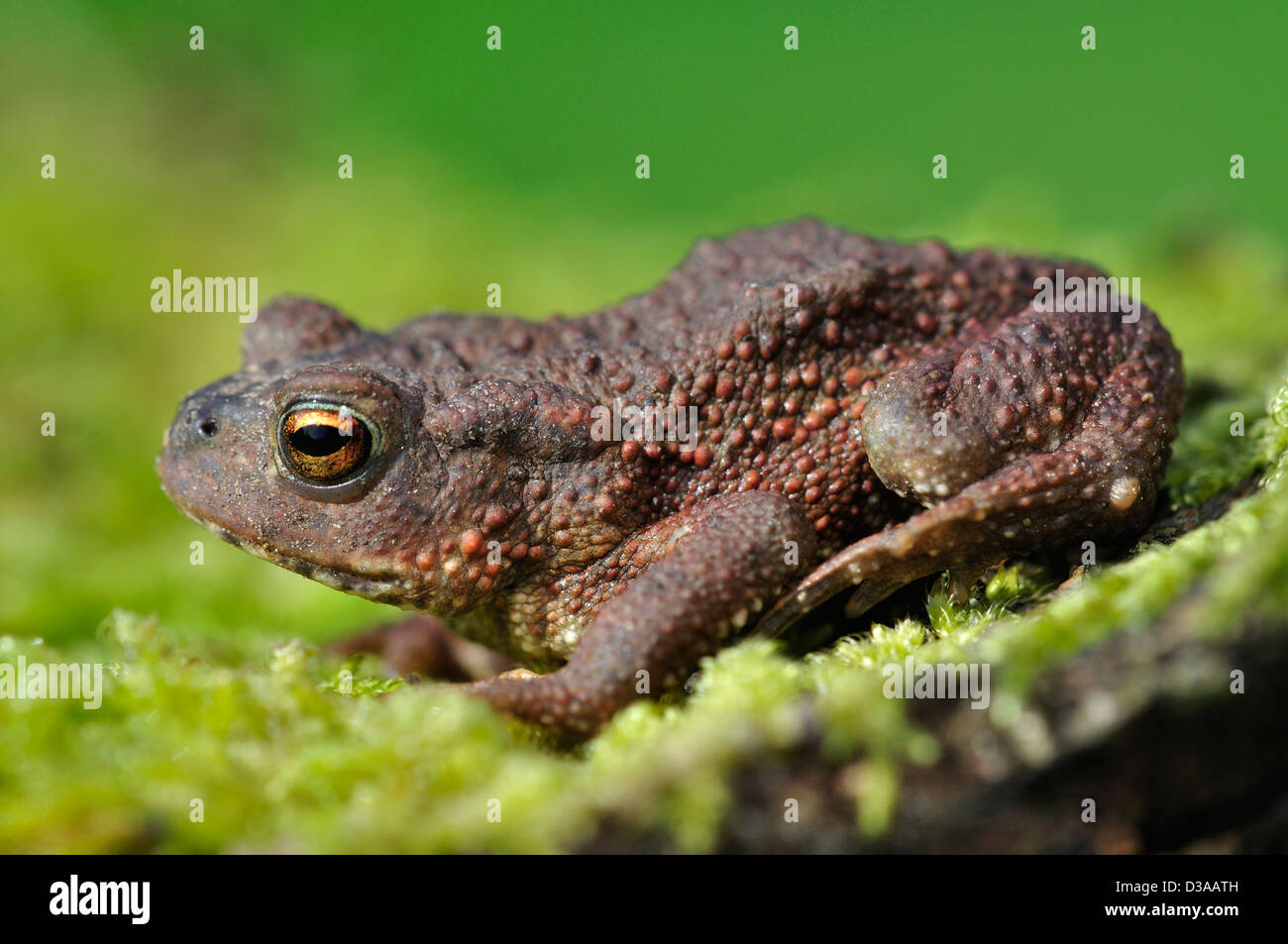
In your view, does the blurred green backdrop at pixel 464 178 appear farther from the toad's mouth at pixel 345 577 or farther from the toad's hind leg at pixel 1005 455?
the toad's hind leg at pixel 1005 455

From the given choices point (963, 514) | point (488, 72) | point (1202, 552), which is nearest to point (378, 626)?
point (963, 514)

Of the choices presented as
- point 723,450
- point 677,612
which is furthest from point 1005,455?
point 677,612

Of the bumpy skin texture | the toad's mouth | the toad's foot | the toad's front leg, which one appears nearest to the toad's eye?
the bumpy skin texture

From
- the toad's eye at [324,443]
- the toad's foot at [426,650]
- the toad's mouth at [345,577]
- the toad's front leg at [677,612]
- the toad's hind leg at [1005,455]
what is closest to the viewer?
the toad's front leg at [677,612]

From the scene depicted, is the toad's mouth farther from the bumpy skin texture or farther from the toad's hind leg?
the toad's hind leg

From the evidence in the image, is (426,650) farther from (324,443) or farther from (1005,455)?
(1005,455)

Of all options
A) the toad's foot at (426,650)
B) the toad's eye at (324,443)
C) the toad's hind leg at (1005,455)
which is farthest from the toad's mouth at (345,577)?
the toad's hind leg at (1005,455)
